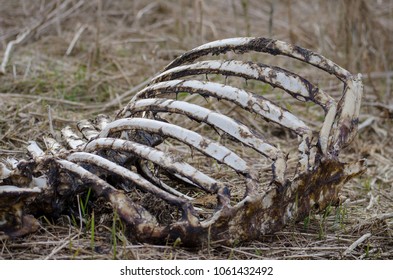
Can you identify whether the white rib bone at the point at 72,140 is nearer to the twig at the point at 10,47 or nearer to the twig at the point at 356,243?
the twig at the point at 356,243

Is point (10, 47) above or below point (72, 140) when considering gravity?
above

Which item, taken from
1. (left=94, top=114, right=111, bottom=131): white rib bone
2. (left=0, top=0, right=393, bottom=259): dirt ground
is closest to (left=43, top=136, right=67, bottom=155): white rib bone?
(left=94, top=114, right=111, bottom=131): white rib bone

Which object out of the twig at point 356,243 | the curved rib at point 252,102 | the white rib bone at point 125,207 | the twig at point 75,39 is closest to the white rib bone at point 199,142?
the curved rib at point 252,102

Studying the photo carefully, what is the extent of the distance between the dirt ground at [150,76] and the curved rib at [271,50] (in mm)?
653

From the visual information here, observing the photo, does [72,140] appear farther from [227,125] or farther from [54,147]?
[227,125]

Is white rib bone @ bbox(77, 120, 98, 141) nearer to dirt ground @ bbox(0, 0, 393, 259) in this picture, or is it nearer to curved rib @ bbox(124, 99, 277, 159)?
dirt ground @ bbox(0, 0, 393, 259)

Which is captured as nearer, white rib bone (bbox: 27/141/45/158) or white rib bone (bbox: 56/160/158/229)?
white rib bone (bbox: 56/160/158/229)

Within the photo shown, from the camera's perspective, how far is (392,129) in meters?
4.59

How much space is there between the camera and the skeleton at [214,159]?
2.27 metres

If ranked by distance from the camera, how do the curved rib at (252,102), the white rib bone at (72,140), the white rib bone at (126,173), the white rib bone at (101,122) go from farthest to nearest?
the white rib bone at (101,122)
the white rib bone at (72,140)
the curved rib at (252,102)
the white rib bone at (126,173)

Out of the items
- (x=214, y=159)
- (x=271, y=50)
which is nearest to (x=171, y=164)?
(x=214, y=159)

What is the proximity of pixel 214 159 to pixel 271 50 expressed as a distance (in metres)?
0.51

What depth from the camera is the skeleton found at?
227 centimetres

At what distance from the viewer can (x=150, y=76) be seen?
5000mm
